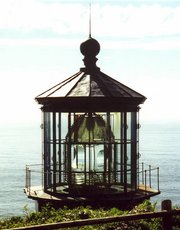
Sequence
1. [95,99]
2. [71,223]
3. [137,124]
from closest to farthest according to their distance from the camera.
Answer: [71,223] < [95,99] < [137,124]

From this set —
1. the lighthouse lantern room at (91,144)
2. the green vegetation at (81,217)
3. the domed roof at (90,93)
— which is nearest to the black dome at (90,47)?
the domed roof at (90,93)

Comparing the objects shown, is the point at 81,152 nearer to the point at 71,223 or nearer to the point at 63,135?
the point at 63,135

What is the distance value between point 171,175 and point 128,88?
74.0 meters

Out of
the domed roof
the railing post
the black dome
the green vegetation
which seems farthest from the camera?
the black dome

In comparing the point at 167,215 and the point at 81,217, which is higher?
the point at 167,215

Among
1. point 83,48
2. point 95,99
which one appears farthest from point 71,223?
point 83,48

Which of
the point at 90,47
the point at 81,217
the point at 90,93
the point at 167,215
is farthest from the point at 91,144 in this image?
the point at 167,215

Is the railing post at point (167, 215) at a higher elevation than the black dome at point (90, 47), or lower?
lower

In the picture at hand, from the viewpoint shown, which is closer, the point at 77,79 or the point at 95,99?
the point at 95,99

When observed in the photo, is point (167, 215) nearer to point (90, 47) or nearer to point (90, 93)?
point (90, 93)

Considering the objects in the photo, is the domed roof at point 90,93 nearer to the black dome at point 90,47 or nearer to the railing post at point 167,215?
the black dome at point 90,47

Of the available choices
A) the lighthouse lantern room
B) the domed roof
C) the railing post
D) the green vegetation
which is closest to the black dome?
the domed roof

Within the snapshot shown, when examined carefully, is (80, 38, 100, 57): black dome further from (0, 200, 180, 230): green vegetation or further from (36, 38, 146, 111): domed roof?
(0, 200, 180, 230): green vegetation

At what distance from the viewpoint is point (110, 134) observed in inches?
484
